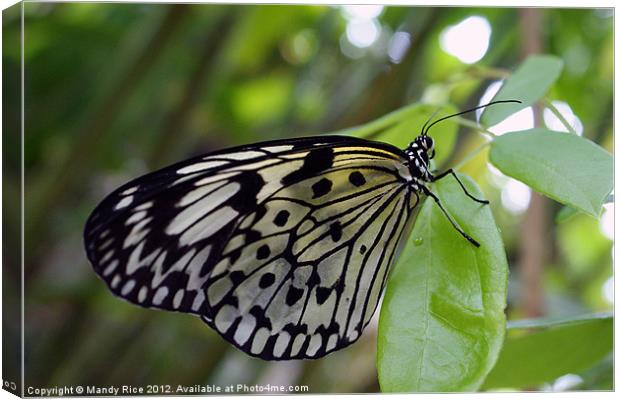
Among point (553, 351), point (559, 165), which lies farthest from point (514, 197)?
point (559, 165)

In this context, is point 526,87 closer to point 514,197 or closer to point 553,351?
point 553,351

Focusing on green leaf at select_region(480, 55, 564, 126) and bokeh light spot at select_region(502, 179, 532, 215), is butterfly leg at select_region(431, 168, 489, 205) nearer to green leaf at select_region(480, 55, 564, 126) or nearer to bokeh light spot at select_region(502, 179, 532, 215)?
green leaf at select_region(480, 55, 564, 126)

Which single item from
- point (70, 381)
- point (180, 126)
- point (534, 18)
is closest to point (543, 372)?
point (534, 18)

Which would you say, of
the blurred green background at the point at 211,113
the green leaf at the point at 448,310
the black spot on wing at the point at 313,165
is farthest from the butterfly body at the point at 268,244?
the blurred green background at the point at 211,113

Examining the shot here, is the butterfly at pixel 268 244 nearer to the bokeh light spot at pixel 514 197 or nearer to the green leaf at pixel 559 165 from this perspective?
the green leaf at pixel 559 165

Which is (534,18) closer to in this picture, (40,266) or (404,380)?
(404,380)

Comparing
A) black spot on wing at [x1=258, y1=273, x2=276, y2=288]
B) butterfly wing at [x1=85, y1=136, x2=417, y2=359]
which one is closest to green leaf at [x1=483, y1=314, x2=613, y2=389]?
butterfly wing at [x1=85, y1=136, x2=417, y2=359]
